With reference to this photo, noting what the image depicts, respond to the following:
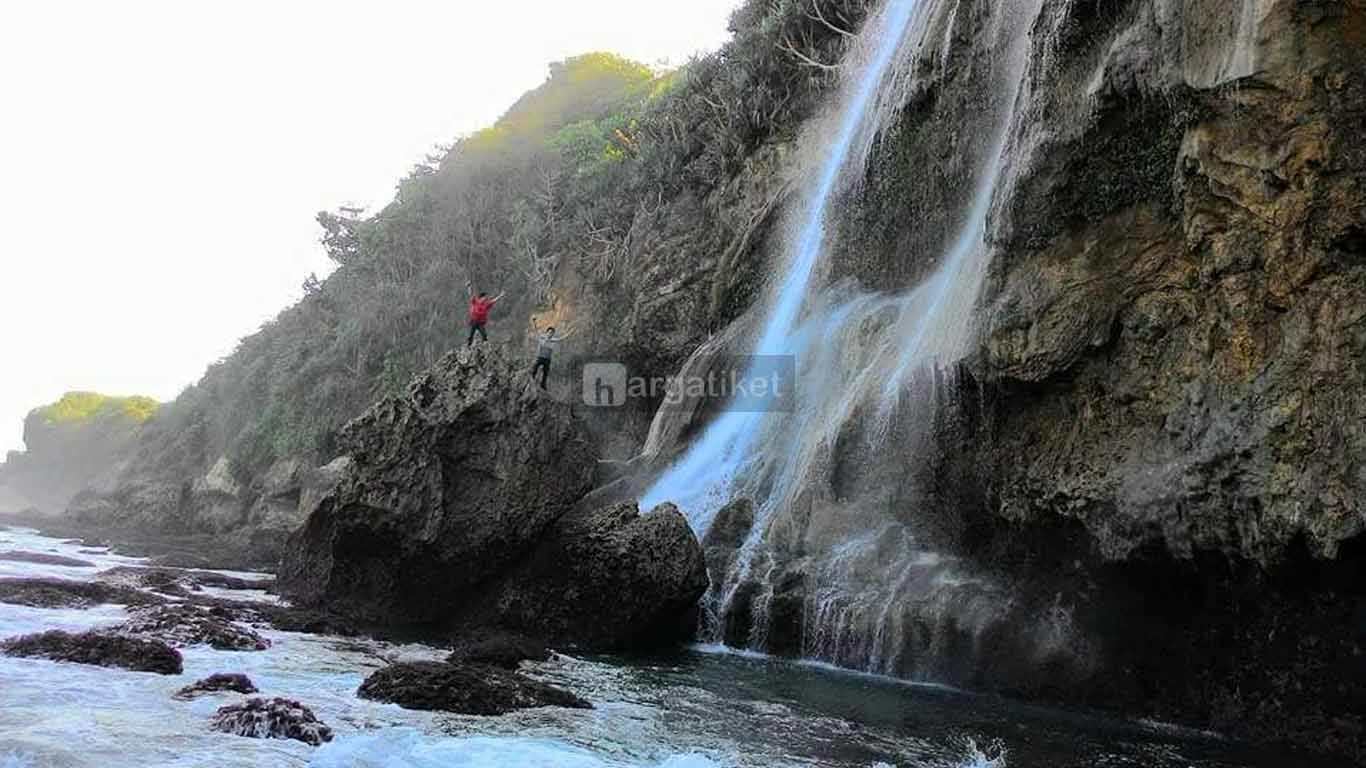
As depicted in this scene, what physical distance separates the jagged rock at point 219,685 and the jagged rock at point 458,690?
2.92 ft

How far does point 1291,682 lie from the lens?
9836 mm

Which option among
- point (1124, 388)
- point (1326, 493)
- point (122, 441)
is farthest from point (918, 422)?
point (122, 441)

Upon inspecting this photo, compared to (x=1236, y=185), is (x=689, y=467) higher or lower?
lower

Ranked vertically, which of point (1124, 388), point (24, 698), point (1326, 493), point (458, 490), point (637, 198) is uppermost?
point (637, 198)

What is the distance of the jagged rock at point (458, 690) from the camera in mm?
8180

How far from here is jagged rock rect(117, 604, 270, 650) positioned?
10.4 meters

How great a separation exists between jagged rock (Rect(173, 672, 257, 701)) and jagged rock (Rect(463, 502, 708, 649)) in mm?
5403

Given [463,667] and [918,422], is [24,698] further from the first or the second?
[918,422]

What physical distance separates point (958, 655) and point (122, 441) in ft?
204

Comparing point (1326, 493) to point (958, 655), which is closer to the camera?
point (1326, 493)

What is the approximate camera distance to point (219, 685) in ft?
26.2
